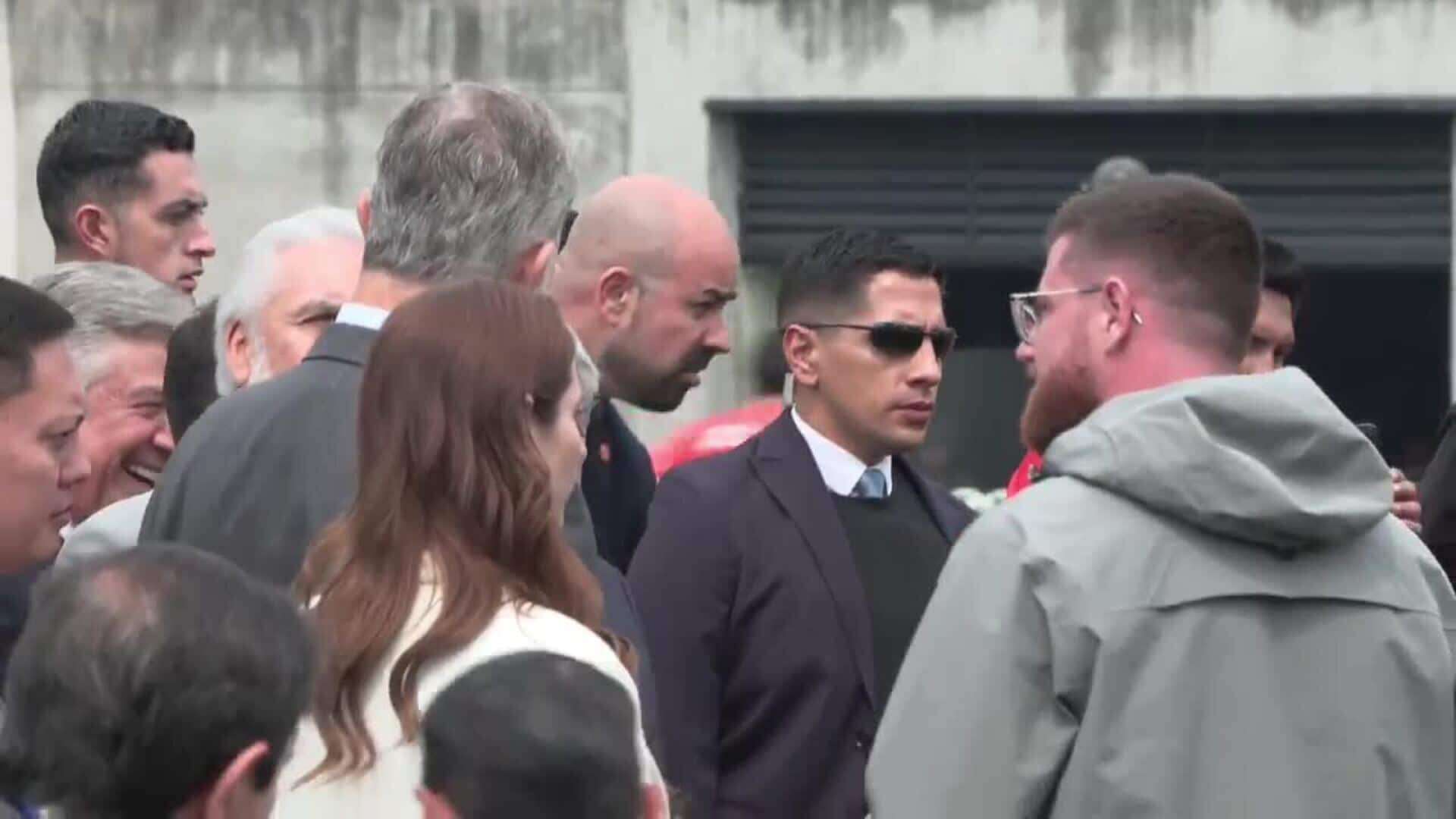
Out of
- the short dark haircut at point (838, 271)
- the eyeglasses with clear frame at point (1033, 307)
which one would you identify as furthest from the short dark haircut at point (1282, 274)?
the eyeglasses with clear frame at point (1033, 307)

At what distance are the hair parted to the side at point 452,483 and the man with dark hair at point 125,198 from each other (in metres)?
3.61

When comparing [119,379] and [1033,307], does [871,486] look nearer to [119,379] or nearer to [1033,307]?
[119,379]

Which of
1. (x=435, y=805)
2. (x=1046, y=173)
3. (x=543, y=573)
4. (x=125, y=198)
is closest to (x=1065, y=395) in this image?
(x=543, y=573)

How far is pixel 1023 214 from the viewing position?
12.9 m

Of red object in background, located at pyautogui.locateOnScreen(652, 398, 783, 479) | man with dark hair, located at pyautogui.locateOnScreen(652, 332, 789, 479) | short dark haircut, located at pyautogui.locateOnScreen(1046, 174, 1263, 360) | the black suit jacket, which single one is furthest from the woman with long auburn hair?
red object in background, located at pyautogui.locateOnScreen(652, 398, 783, 479)

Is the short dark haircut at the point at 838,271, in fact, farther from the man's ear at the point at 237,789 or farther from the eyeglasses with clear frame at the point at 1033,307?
the man's ear at the point at 237,789

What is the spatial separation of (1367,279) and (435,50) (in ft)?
12.6

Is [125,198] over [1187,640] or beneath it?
over

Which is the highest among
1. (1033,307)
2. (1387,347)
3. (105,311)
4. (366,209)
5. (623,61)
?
(623,61)

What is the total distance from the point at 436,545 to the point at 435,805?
848 millimetres

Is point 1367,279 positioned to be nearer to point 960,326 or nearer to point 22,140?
point 960,326

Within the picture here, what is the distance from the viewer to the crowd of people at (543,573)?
9.52 feet

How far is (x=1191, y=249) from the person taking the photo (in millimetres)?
4449

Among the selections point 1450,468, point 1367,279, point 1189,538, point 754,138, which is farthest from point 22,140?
point 1189,538
